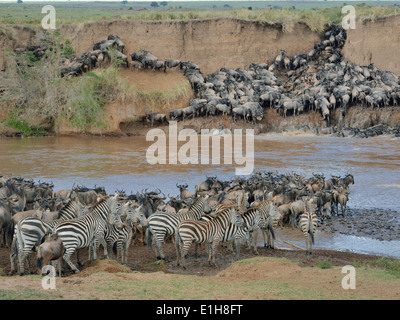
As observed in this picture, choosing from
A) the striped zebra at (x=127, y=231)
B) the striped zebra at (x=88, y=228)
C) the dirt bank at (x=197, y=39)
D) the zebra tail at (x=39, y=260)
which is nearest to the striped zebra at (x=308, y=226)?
the striped zebra at (x=127, y=231)

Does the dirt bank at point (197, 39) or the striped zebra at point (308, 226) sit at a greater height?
the dirt bank at point (197, 39)

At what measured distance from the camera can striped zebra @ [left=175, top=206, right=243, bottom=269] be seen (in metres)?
11.5

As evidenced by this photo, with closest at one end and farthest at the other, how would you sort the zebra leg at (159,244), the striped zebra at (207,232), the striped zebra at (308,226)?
1. the striped zebra at (207,232)
2. the zebra leg at (159,244)
3. the striped zebra at (308,226)

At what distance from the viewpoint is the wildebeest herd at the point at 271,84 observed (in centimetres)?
3369

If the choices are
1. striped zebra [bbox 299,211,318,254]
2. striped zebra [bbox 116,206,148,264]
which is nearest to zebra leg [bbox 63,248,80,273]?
striped zebra [bbox 116,206,148,264]

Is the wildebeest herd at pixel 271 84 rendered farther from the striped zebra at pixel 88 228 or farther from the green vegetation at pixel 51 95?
the striped zebra at pixel 88 228

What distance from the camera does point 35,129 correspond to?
108 ft

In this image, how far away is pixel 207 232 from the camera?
11.7 m

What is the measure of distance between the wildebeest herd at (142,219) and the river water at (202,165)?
1459mm

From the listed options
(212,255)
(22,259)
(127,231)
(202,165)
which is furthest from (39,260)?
(202,165)

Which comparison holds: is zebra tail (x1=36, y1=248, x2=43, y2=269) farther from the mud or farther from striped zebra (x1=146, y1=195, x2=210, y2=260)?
the mud

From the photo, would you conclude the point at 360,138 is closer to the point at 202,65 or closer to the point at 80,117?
the point at 202,65

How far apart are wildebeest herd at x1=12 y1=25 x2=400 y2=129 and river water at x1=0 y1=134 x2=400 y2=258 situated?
2.30 m

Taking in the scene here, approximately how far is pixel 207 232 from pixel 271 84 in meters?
26.1
